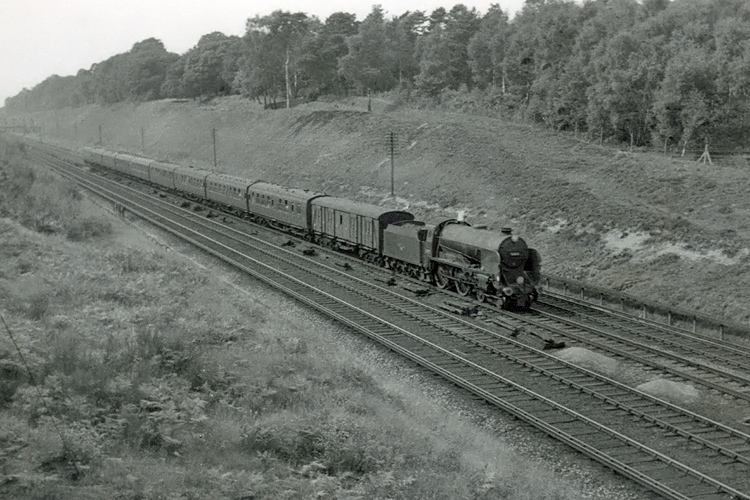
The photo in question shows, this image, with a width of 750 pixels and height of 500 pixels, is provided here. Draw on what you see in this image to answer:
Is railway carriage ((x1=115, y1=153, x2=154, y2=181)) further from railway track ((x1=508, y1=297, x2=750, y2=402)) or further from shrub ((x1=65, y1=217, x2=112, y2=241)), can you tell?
railway track ((x1=508, y1=297, x2=750, y2=402))

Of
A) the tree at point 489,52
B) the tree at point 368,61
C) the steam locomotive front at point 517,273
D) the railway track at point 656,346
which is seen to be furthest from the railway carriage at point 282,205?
the tree at point 368,61

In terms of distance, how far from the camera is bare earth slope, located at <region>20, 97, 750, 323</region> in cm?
2544

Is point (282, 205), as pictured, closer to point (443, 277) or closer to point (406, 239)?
point (406, 239)

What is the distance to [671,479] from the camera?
1130 centimetres

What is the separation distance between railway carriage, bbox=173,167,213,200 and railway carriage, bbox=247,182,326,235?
852 centimetres

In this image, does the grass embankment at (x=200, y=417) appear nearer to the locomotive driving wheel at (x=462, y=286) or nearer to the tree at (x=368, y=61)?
the locomotive driving wheel at (x=462, y=286)

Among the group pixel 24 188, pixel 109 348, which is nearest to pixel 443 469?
pixel 109 348

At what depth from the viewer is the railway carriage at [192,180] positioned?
48347mm

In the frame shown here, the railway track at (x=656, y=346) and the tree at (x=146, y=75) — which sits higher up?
the tree at (x=146, y=75)

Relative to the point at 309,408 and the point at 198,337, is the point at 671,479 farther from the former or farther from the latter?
the point at 198,337

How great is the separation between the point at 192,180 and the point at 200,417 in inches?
1600

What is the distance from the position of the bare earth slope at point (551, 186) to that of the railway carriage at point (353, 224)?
7.50 meters

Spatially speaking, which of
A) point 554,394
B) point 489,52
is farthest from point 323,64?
point 554,394

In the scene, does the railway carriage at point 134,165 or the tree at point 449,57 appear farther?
the tree at point 449,57
